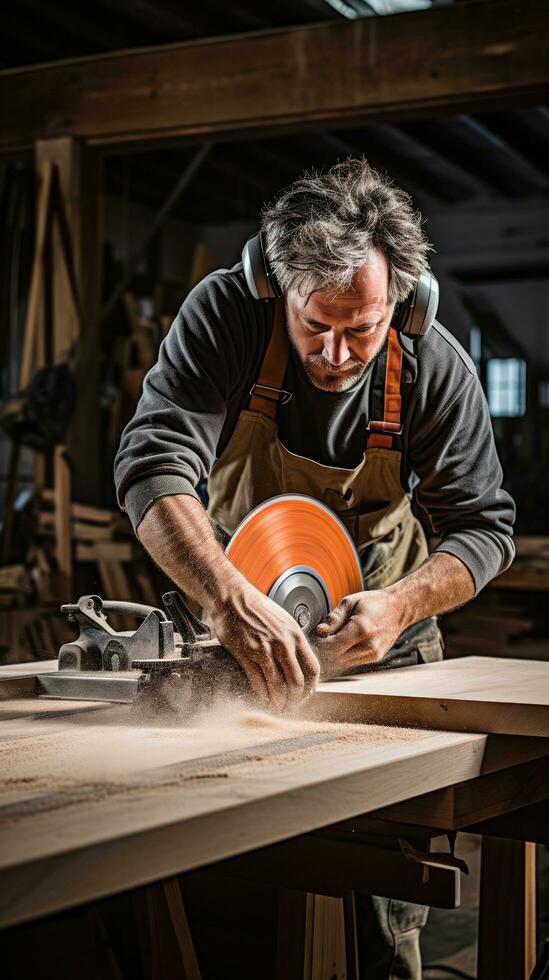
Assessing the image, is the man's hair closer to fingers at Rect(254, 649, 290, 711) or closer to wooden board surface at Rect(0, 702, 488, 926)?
fingers at Rect(254, 649, 290, 711)

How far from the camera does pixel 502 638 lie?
7.20m

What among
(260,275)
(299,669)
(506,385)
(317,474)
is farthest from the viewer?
(506,385)

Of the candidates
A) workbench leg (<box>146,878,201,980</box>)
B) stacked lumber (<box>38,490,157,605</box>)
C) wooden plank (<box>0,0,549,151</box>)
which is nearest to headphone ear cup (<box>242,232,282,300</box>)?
workbench leg (<box>146,878,201,980</box>)

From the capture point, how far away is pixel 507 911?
8.05 feet

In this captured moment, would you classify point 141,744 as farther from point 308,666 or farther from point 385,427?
point 385,427

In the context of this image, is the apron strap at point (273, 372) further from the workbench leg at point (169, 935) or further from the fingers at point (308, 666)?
the workbench leg at point (169, 935)

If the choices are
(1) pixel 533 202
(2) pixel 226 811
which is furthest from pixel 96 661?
(1) pixel 533 202

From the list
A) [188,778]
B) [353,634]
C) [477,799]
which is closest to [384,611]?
[353,634]

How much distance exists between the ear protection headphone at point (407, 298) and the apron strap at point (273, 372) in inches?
1.8

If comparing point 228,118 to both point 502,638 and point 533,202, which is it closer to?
point 502,638

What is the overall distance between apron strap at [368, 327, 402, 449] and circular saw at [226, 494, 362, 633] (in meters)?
0.23

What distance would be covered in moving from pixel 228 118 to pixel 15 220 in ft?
9.89

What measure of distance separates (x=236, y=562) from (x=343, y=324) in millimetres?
526

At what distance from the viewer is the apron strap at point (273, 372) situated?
101 inches
